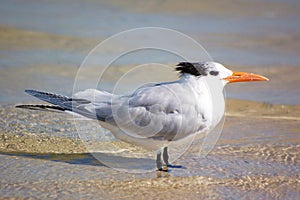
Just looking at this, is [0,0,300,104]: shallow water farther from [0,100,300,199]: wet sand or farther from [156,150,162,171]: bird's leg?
[156,150,162,171]: bird's leg

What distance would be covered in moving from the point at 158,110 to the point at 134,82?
259 cm

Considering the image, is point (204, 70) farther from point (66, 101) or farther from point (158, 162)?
point (66, 101)

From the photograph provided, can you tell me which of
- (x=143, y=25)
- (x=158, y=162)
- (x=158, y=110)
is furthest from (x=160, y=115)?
(x=143, y=25)

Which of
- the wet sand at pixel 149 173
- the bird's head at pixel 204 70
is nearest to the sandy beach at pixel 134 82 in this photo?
the wet sand at pixel 149 173

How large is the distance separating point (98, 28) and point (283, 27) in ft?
9.67

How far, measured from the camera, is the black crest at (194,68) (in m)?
4.73

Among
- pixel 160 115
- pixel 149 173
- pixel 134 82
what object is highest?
pixel 134 82

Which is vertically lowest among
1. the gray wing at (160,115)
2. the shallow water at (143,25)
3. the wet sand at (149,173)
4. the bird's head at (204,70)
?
the wet sand at (149,173)

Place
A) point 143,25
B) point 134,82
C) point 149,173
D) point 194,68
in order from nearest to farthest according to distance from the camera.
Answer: point 149,173 < point 194,68 < point 134,82 < point 143,25

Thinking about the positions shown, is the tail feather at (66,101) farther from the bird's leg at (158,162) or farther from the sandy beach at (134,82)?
the bird's leg at (158,162)

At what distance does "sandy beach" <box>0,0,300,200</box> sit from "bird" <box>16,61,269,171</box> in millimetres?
271

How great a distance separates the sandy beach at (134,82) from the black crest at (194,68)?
0.68 m

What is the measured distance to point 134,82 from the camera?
720 centimetres

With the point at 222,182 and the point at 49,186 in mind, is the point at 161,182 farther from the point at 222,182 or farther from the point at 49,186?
the point at 49,186
